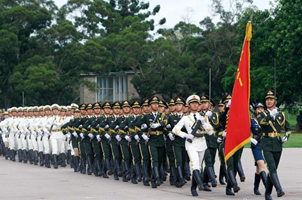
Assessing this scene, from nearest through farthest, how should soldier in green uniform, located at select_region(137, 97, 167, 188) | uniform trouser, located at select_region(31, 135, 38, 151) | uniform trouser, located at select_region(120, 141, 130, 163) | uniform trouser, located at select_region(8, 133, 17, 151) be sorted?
soldier in green uniform, located at select_region(137, 97, 167, 188) < uniform trouser, located at select_region(120, 141, 130, 163) < uniform trouser, located at select_region(31, 135, 38, 151) < uniform trouser, located at select_region(8, 133, 17, 151)

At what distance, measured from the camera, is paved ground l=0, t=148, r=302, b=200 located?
39.4 feet

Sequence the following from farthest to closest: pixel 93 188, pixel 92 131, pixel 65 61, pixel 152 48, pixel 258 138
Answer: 1. pixel 65 61
2. pixel 152 48
3. pixel 92 131
4. pixel 93 188
5. pixel 258 138

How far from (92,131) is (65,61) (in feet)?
141

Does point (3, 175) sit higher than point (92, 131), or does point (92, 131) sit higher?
point (92, 131)

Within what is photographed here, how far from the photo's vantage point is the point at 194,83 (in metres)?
55.8

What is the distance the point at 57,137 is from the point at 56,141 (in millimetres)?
165

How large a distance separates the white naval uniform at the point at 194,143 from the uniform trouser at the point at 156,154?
1.57m

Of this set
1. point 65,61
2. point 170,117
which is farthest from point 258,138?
point 65,61

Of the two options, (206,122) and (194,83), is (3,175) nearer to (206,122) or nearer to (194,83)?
(206,122)

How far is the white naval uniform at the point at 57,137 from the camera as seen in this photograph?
2016cm

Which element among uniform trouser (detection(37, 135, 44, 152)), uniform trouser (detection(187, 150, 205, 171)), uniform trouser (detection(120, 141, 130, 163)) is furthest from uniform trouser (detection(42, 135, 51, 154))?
uniform trouser (detection(187, 150, 205, 171))

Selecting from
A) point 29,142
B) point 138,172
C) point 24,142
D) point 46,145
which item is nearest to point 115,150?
point 138,172

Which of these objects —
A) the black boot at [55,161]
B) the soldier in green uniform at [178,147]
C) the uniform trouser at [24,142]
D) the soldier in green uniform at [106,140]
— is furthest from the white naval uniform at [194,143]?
the uniform trouser at [24,142]

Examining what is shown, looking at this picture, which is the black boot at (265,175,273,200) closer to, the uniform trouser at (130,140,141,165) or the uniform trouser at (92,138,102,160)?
the uniform trouser at (130,140,141,165)
